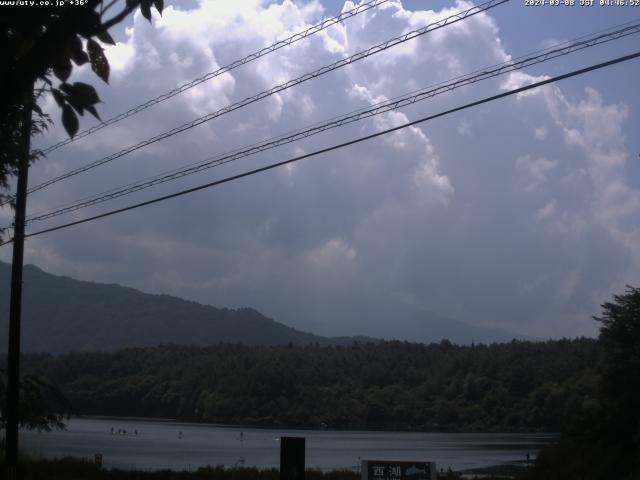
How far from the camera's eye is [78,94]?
452cm

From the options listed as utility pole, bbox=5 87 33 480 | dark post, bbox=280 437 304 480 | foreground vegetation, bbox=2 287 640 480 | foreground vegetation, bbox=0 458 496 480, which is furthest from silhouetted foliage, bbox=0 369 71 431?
foreground vegetation, bbox=2 287 640 480

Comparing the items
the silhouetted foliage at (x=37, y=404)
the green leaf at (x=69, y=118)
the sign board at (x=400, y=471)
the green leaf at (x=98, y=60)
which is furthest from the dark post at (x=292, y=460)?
the silhouetted foliage at (x=37, y=404)

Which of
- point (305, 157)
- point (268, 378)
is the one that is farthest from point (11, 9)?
point (268, 378)

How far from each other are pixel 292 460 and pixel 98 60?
1093 centimetres

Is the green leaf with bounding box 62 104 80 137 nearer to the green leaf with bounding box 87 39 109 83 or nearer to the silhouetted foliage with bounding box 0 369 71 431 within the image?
the green leaf with bounding box 87 39 109 83

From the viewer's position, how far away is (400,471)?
14.2m

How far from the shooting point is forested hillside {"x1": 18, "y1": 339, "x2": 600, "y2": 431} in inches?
3553

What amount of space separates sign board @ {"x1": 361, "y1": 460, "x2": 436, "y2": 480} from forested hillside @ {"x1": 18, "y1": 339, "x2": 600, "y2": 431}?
219 ft

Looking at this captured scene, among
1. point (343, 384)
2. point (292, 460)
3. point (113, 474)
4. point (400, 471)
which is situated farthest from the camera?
point (343, 384)

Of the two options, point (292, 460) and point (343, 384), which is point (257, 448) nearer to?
point (343, 384)

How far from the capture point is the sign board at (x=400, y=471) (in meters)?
14.2

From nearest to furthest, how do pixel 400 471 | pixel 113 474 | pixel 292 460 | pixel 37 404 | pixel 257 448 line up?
pixel 400 471
pixel 292 460
pixel 37 404
pixel 113 474
pixel 257 448

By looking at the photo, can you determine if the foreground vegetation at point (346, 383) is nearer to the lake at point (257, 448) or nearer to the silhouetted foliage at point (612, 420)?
the lake at point (257, 448)

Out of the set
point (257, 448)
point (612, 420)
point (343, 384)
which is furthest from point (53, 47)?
point (343, 384)
